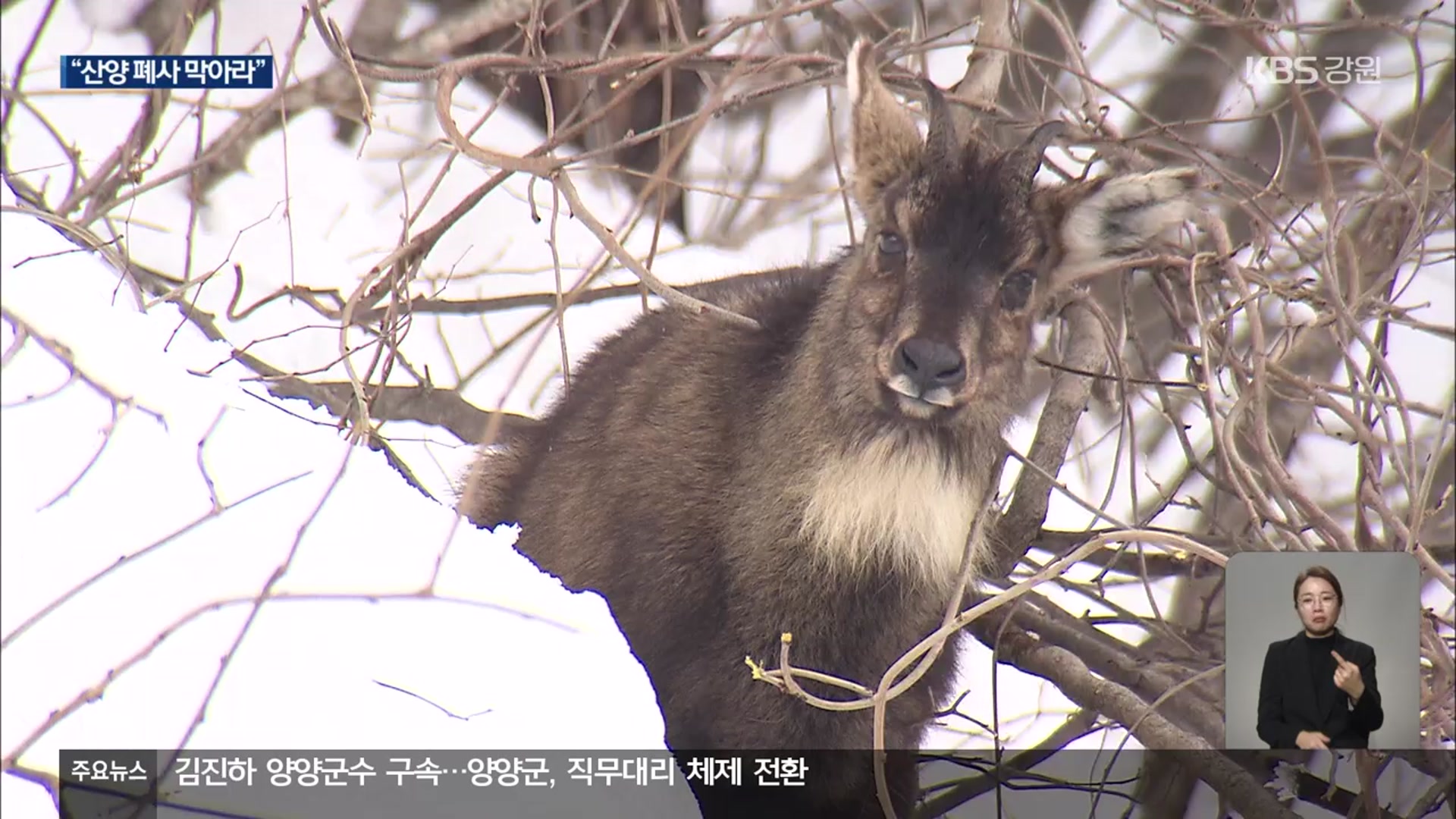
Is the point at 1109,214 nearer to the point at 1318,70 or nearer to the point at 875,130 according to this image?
the point at 875,130

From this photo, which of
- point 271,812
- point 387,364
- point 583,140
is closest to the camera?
point 271,812

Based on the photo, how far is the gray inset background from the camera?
2.34m

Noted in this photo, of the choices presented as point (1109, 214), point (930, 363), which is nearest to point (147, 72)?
point (930, 363)

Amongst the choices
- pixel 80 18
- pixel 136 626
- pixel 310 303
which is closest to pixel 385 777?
pixel 136 626

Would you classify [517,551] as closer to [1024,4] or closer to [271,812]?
[271,812]

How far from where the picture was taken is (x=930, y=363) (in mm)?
2166

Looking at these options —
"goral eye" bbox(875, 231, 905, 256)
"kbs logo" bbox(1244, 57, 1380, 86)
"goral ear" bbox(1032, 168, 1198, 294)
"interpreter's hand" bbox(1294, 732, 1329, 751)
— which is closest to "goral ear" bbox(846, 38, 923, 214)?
"goral eye" bbox(875, 231, 905, 256)

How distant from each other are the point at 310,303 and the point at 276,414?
0.24 metres

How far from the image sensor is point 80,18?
2.82m

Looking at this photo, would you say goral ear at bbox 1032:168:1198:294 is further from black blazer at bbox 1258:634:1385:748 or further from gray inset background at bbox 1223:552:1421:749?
black blazer at bbox 1258:634:1385:748

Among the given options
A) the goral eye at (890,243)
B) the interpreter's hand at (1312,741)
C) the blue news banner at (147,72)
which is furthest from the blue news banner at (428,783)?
the blue news banner at (147,72)

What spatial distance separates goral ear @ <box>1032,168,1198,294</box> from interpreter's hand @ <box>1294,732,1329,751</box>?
2.92 feet

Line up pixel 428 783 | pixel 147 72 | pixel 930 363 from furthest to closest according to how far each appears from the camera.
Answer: pixel 147 72 → pixel 428 783 → pixel 930 363

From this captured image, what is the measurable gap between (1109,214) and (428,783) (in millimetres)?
1530
